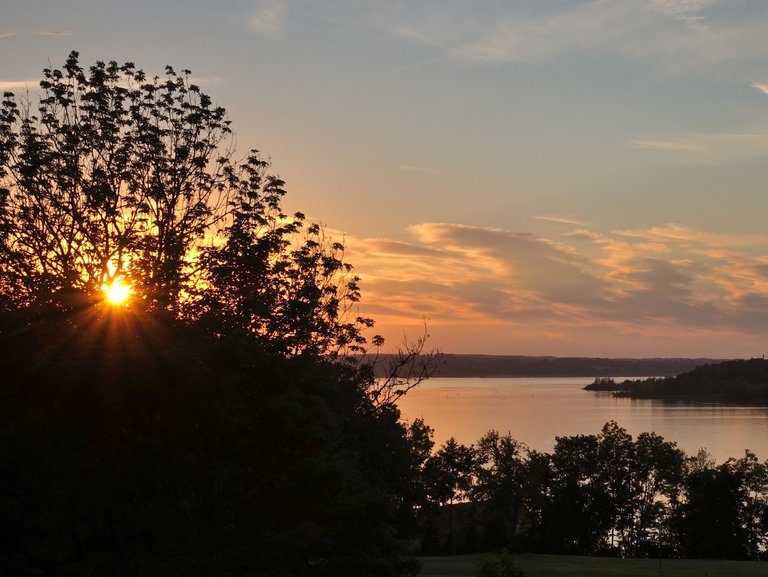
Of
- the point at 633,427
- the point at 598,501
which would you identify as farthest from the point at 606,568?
the point at 633,427

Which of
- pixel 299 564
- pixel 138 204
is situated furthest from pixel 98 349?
pixel 138 204

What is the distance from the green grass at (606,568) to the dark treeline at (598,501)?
34.3ft

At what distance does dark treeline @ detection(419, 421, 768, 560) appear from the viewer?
74938 mm

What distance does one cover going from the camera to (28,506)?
15.1m

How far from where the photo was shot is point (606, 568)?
58219 mm

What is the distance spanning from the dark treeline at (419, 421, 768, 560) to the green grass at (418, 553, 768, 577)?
10447mm

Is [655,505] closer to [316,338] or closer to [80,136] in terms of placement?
[316,338]

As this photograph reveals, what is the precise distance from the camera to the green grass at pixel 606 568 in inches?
2130

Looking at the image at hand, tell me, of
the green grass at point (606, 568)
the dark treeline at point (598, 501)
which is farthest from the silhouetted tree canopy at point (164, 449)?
the dark treeline at point (598, 501)

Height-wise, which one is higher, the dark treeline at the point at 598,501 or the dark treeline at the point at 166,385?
the dark treeline at the point at 166,385

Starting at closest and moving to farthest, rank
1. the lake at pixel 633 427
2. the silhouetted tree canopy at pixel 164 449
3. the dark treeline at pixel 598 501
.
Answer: the silhouetted tree canopy at pixel 164 449 → the dark treeline at pixel 598 501 → the lake at pixel 633 427

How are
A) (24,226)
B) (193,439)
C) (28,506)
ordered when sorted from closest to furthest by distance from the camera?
(28,506)
(193,439)
(24,226)

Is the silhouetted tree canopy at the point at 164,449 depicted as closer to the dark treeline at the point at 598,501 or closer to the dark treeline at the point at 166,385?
the dark treeline at the point at 166,385

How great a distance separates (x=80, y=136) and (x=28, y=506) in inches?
530
